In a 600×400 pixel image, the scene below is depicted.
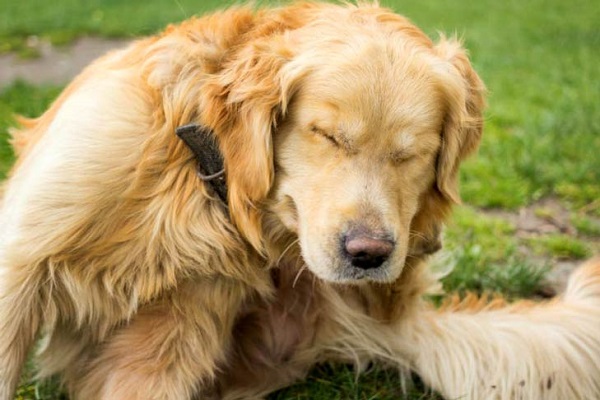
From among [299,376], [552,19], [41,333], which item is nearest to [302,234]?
[299,376]

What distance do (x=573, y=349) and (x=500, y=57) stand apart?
640 centimetres

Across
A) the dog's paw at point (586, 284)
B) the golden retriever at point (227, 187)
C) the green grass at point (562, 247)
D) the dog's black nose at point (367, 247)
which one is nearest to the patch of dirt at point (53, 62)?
the golden retriever at point (227, 187)

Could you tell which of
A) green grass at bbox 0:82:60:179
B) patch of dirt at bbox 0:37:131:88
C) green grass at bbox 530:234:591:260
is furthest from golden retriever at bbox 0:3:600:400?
patch of dirt at bbox 0:37:131:88

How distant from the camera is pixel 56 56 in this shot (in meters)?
8.75

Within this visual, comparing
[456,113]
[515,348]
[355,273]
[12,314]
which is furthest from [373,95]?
[12,314]

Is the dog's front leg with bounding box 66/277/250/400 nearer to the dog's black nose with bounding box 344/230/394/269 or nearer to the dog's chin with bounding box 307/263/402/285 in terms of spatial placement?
the dog's chin with bounding box 307/263/402/285

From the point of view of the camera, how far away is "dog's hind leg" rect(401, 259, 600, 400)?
3.50 m

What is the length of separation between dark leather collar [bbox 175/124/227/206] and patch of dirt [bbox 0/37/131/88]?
489 cm

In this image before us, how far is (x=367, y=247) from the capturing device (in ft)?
9.34

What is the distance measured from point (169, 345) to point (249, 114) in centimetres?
96

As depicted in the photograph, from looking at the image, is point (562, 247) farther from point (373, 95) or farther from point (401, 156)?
point (373, 95)

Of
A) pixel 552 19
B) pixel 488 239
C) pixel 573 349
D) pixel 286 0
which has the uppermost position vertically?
pixel 286 0

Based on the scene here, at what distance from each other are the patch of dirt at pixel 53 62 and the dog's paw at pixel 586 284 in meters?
5.26

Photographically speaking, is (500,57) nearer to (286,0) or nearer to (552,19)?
(552,19)
